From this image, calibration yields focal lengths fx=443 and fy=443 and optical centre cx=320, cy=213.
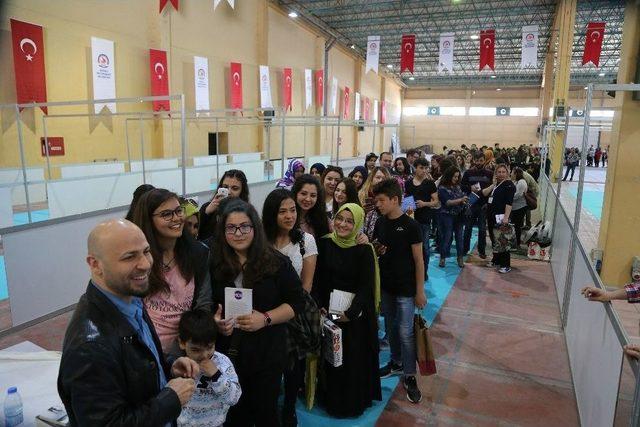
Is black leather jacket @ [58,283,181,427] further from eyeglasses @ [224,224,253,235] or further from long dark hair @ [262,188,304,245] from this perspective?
long dark hair @ [262,188,304,245]

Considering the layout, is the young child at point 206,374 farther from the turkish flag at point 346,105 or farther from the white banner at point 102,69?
the turkish flag at point 346,105

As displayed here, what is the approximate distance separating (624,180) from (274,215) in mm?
5610

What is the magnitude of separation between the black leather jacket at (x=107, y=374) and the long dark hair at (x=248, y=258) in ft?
2.72

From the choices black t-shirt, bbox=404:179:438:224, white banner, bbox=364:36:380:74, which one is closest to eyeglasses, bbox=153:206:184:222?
black t-shirt, bbox=404:179:438:224

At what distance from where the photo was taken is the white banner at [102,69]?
10.5 m

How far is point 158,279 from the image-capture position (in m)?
2.01

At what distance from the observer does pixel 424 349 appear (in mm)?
3287

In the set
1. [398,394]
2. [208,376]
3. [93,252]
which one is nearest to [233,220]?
[208,376]

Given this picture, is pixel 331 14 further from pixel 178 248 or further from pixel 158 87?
pixel 178 248

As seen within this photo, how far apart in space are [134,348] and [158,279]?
72cm

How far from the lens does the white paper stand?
82.3 inches

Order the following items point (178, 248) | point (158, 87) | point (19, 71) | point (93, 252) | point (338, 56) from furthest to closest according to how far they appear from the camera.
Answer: point (338, 56), point (158, 87), point (19, 71), point (178, 248), point (93, 252)

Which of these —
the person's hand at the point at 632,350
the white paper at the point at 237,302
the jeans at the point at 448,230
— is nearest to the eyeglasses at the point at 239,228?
the white paper at the point at 237,302

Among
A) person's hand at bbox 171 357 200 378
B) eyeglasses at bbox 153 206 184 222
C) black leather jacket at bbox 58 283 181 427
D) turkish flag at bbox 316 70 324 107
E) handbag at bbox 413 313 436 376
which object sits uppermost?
turkish flag at bbox 316 70 324 107
